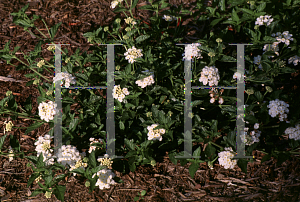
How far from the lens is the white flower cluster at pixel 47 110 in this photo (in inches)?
100

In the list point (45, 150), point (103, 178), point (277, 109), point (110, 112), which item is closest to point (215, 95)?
point (277, 109)

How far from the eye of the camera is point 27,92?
381 cm

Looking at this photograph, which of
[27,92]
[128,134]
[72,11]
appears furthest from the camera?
[72,11]

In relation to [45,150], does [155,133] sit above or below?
above

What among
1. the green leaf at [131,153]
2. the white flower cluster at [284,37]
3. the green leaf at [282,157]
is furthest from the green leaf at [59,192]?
the white flower cluster at [284,37]

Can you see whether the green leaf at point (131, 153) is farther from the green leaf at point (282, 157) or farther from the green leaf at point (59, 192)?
the green leaf at point (282, 157)

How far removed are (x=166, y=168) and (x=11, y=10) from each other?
151 inches

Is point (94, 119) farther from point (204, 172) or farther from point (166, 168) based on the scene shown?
point (204, 172)

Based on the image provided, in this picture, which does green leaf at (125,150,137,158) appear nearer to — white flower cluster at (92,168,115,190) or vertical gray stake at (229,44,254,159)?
white flower cluster at (92,168,115,190)

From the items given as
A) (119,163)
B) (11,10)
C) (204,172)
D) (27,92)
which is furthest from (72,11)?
(204,172)

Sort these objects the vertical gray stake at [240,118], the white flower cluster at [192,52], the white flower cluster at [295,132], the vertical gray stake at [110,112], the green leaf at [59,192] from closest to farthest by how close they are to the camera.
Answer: the green leaf at [59,192] < the white flower cluster at [295,132] < the vertical gray stake at [240,118] < the vertical gray stake at [110,112] < the white flower cluster at [192,52]

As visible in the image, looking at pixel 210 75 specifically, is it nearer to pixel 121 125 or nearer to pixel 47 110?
pixel 121 125

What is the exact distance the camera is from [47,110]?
255 cm

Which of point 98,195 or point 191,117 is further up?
point 191,117
